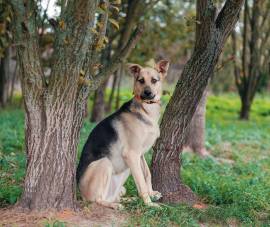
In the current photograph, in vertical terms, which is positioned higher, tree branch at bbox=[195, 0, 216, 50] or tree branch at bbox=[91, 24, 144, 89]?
tree branch at bbox=[195, 0, 216, 50]

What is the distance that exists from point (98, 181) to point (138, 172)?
0.52m

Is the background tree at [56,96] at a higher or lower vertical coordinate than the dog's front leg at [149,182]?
higher

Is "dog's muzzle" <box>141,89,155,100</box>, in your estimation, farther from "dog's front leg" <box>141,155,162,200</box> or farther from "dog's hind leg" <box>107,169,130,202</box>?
"dog's hind leg" <box>107,169,130,202</box>

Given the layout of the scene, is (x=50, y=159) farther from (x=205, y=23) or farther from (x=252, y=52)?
(x=252, y=52)

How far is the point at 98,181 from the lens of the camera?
24.0ft

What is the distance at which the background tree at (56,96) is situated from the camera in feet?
21.2

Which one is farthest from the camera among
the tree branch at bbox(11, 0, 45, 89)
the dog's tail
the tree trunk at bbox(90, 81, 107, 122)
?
the tree trunk at bbox(90, 81, 107, 122)

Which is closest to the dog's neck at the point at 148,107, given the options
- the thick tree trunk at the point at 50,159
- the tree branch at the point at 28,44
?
the thick tree trunk at the point at 50,159

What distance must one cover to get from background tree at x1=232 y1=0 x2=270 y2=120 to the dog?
1631 cm

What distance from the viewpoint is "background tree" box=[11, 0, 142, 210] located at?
6449 millimetres

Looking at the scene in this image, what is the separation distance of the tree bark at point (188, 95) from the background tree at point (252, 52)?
15.7 m

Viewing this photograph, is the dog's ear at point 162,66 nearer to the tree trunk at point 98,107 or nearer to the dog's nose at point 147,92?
the dog's nose at point 147,92

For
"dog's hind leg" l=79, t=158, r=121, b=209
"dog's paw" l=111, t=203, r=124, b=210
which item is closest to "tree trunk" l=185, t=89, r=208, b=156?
"dog's hind leg" l=79, t=158, r=121, b=209

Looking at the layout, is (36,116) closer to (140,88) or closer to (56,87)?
(56,87)
